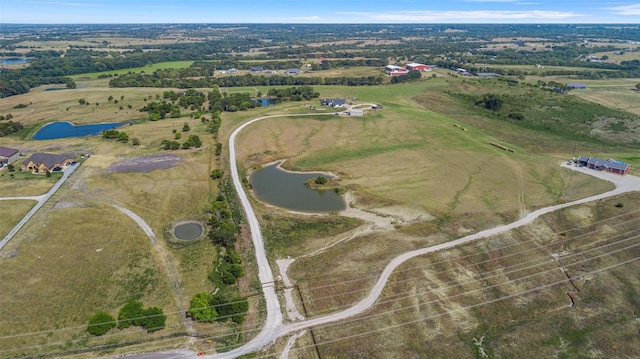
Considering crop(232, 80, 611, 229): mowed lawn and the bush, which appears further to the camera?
crop(232, 80, 611, 229): mowed lawn

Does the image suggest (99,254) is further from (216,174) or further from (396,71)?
(396,71)

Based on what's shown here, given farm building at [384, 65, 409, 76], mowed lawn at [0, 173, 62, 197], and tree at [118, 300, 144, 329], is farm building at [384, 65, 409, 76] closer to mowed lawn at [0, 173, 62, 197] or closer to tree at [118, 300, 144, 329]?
mowed lawn at [0, 173, 62, 197]

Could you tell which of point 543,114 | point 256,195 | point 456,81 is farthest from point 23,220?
point 456,81

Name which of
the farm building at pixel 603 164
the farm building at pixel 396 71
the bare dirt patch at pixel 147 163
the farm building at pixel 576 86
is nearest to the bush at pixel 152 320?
the bare dirt patch at pixel 147 163

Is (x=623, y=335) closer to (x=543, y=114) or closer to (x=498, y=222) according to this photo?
(x=498, y=222)

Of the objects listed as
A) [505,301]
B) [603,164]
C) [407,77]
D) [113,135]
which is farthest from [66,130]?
[407,77]

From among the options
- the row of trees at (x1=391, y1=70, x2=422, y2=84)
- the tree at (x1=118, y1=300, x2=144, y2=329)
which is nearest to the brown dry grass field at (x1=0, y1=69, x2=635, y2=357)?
the tree at (x1=118, y1=300, x2=144, y2=329)
